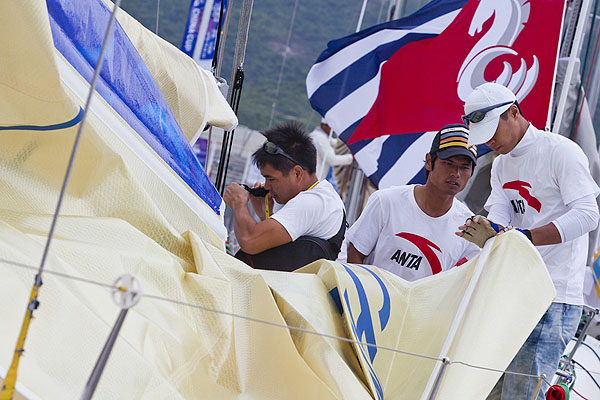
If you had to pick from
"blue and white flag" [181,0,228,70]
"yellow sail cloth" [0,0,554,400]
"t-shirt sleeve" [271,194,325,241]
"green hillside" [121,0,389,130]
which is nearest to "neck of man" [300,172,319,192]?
"t-shirt sleeve" [271,194,325,241]

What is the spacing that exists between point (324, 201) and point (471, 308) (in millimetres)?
1062

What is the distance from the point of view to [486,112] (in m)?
2.44

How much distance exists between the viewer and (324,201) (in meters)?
2.44

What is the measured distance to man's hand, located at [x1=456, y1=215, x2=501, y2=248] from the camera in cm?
185

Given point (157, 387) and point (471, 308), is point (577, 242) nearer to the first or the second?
point (471, 308)

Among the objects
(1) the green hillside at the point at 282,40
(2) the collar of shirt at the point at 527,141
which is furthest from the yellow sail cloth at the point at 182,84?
(1) the green hillside at the point at 282,40

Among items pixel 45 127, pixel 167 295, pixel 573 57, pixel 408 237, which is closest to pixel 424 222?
pixel 408 237

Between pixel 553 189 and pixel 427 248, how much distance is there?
47 centimetres

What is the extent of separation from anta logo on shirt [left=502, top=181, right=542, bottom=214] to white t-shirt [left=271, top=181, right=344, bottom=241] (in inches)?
24.2

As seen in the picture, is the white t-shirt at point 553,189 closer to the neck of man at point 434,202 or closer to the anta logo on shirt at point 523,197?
the anta logo on shirt at point 523,197

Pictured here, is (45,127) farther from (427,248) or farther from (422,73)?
(422,73)

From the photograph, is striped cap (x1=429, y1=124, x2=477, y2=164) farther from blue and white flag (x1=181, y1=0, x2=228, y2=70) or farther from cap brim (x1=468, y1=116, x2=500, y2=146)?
blue and white flag (x1=181, y1=0, x2=228, y2=70)

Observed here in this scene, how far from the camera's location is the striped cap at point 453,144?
244 cm

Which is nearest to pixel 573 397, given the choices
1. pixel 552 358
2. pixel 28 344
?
pixel 552 358
